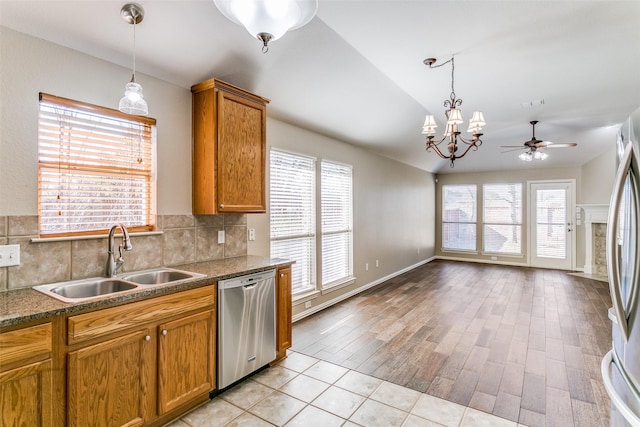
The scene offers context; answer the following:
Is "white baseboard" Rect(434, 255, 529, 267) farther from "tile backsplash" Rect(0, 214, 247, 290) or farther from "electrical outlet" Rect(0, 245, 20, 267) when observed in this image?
"electrical outlet" Rect(0, 245, 20, 267)

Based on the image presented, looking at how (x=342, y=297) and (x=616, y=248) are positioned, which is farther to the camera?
(x=342, y=297)

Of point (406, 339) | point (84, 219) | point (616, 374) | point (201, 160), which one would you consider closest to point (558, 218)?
point (406, 339)

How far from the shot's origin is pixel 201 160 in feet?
8.98

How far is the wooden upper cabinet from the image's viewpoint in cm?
266

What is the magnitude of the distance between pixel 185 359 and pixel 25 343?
91 cm

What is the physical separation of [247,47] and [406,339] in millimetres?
3239

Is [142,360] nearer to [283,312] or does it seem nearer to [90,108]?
[283,312]

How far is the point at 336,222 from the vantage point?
4766mm

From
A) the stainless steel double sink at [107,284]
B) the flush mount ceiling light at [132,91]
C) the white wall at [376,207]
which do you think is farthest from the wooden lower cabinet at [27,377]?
the white wall at [376,207]

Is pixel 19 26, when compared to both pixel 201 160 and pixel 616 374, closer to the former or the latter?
pixel 201 160

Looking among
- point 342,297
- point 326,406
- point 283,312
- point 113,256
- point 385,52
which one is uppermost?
point 385,52

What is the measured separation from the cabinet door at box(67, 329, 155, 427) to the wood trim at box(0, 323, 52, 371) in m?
0.15

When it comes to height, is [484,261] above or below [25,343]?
below

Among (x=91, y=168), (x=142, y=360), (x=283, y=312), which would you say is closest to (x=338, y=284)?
(x=283, y=312)
